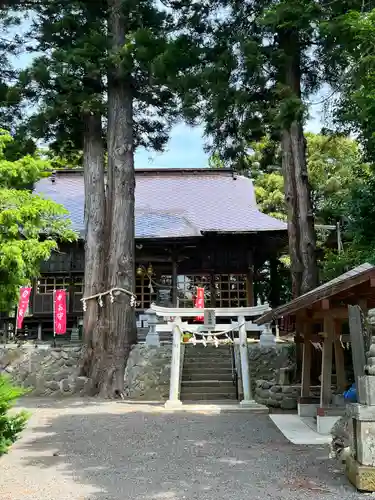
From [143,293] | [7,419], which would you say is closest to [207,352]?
→ [143,293]

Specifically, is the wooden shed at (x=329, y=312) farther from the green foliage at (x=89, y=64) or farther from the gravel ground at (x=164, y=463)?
the green foliage at (x=89, y=64)

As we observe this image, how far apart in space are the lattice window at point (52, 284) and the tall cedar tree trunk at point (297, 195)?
28.7ft

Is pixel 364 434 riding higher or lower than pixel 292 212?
lower

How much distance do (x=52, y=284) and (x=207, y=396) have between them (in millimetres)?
8228

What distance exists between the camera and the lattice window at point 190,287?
60.4ft

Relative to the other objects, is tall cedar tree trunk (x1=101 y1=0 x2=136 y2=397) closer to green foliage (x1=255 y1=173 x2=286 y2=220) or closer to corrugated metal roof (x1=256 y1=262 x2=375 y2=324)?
corrugated metal roof (x1=256 y1=262 x2=375 y2=324)

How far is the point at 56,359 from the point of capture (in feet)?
44.7

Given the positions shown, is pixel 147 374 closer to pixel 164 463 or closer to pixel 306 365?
pixel 306 365

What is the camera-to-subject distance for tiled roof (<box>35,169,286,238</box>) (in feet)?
56.4

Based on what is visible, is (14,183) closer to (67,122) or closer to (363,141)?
(363,141)

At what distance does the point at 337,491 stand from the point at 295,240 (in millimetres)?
8198

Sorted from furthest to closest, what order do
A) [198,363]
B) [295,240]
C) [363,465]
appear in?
[198,363], [295,240], [363,465]

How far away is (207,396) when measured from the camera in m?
12.1

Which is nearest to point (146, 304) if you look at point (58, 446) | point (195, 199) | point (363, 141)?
point (195, 199)
